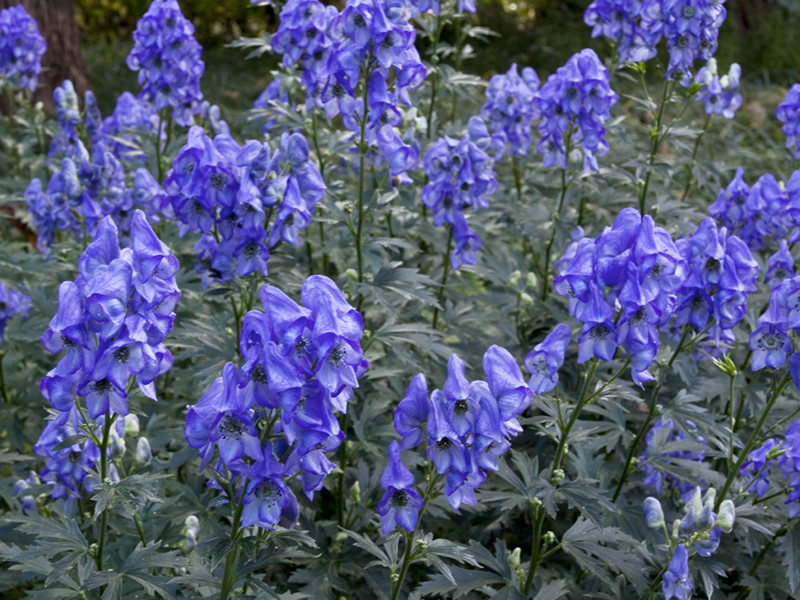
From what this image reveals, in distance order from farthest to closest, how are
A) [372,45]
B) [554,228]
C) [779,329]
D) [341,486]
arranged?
[554,228] < [341,486] < [372,45] < [779,329]

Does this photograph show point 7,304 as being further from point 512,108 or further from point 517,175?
point 517,175

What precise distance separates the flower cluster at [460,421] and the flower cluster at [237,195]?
3.44ft

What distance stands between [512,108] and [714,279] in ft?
7.04

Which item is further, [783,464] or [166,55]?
[166,55]

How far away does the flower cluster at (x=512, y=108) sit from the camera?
4.59m

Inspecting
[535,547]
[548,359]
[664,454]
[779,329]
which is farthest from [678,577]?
[664,454]

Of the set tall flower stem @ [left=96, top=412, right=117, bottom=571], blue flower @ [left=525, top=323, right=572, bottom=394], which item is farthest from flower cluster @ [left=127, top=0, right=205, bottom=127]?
blue flower @ [left=525, top=323, right=572, bottom=394]

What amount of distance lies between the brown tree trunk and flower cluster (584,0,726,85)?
4.86m

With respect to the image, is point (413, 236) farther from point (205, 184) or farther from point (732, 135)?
point (732, 135)

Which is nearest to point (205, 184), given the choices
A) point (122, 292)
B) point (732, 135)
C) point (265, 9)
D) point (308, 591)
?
point (122, 292)

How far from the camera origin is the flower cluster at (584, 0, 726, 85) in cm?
369

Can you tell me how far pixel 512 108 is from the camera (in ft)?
15.0

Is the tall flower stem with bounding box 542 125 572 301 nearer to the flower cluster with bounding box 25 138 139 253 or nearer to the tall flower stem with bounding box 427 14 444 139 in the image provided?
the tall flower stem with bounding box 427 14 444 139

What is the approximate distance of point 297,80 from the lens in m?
4.09
